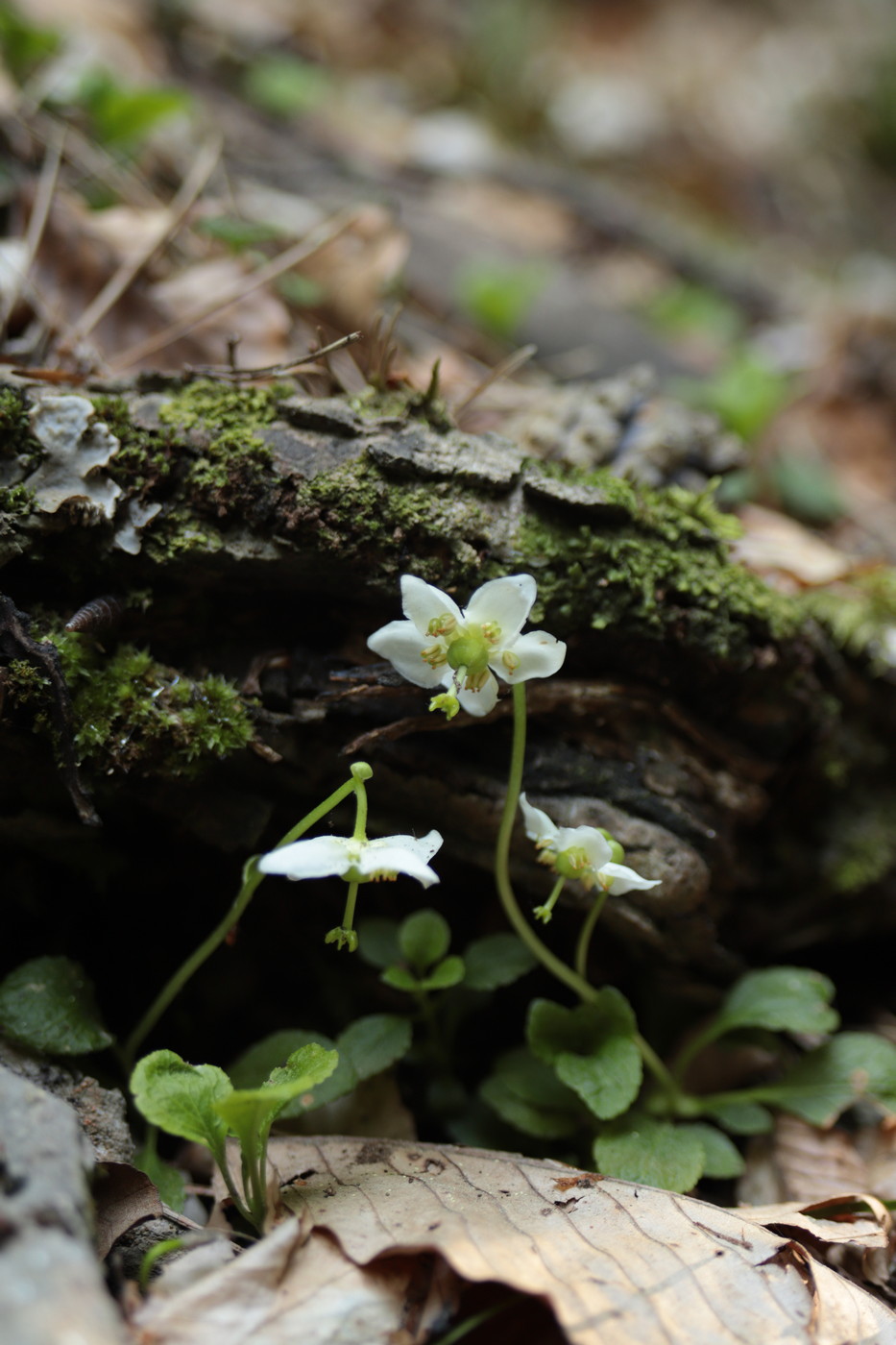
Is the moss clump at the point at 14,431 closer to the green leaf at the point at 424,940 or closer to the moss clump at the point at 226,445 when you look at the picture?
the moss clump at the point at 226,445

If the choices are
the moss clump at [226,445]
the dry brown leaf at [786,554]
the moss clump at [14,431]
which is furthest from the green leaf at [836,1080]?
the moss clump at [14,431]

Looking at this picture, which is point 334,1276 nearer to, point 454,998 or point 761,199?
point 454,998

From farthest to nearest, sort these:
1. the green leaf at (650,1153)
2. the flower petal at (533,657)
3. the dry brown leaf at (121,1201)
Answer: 1. the green leaf at (650,1153)
2. the flower petal at (533,657)
3. the dry brown leaf at (121,1201)

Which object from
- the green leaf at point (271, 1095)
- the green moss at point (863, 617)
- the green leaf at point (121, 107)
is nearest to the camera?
the green leaf at point (271, 1095)

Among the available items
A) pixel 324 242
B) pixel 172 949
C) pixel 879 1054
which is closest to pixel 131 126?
pixel 324 242

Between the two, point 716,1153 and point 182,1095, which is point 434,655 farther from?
point 716,1153

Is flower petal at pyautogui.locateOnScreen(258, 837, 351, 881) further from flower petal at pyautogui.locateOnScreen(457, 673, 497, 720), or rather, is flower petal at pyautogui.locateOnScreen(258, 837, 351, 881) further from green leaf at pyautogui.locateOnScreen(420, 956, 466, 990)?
green leaf at pyautogui.locateOnScreen(420, 956, 466, 990)
